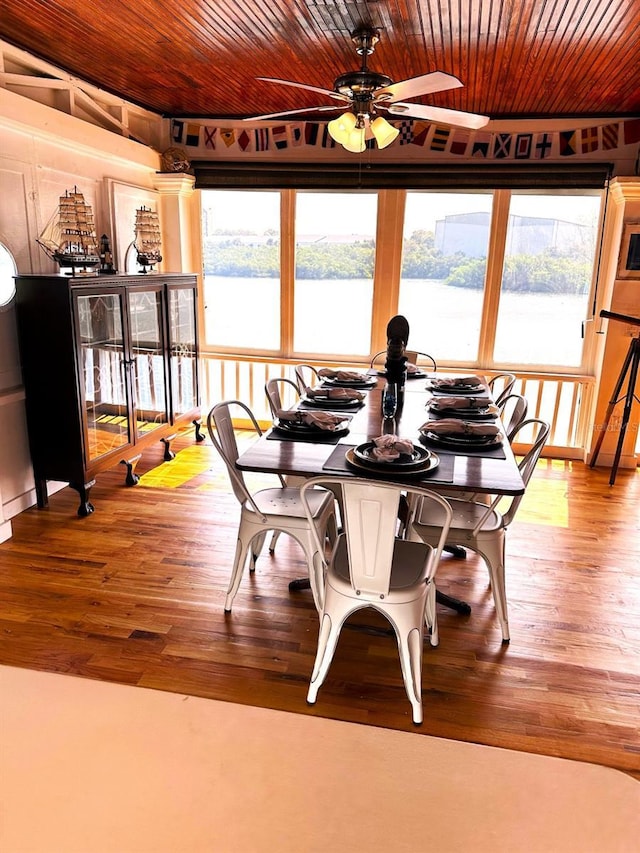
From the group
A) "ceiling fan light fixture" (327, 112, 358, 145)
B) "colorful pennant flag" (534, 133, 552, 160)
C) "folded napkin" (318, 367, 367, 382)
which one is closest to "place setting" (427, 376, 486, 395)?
"folded napkin" (318, 367, 367, 382)

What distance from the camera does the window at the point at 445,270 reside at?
4.72 m

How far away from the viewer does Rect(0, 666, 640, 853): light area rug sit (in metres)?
0.77

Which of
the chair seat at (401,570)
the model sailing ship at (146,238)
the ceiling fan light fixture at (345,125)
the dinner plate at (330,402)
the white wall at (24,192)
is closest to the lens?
the chair seat at (401,570)

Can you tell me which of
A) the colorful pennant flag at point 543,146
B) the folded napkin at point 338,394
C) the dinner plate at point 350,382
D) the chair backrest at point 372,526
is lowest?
the chair backrest at point 372,526

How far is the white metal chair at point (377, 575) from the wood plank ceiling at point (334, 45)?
215 cm

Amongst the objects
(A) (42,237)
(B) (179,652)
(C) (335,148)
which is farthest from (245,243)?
(B) (179,652)

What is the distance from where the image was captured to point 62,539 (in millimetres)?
3240

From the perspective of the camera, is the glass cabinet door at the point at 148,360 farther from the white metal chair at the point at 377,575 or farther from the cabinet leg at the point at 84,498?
the white metal chair at the point at 377,575

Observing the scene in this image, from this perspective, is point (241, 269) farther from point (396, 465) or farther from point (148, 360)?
point (396, 465)

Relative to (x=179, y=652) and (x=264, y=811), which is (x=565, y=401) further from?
(x=264, y=811)

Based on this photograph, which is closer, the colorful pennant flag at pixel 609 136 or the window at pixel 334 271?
the colorful pennant flag at pixel 609 136

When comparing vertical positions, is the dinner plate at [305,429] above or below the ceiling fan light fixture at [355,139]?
below

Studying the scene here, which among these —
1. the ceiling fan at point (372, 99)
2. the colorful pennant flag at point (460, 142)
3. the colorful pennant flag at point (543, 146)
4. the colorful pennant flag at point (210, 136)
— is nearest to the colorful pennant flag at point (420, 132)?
the colorful pennant flag at point (460, 142)

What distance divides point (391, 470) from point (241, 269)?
11.7ft
